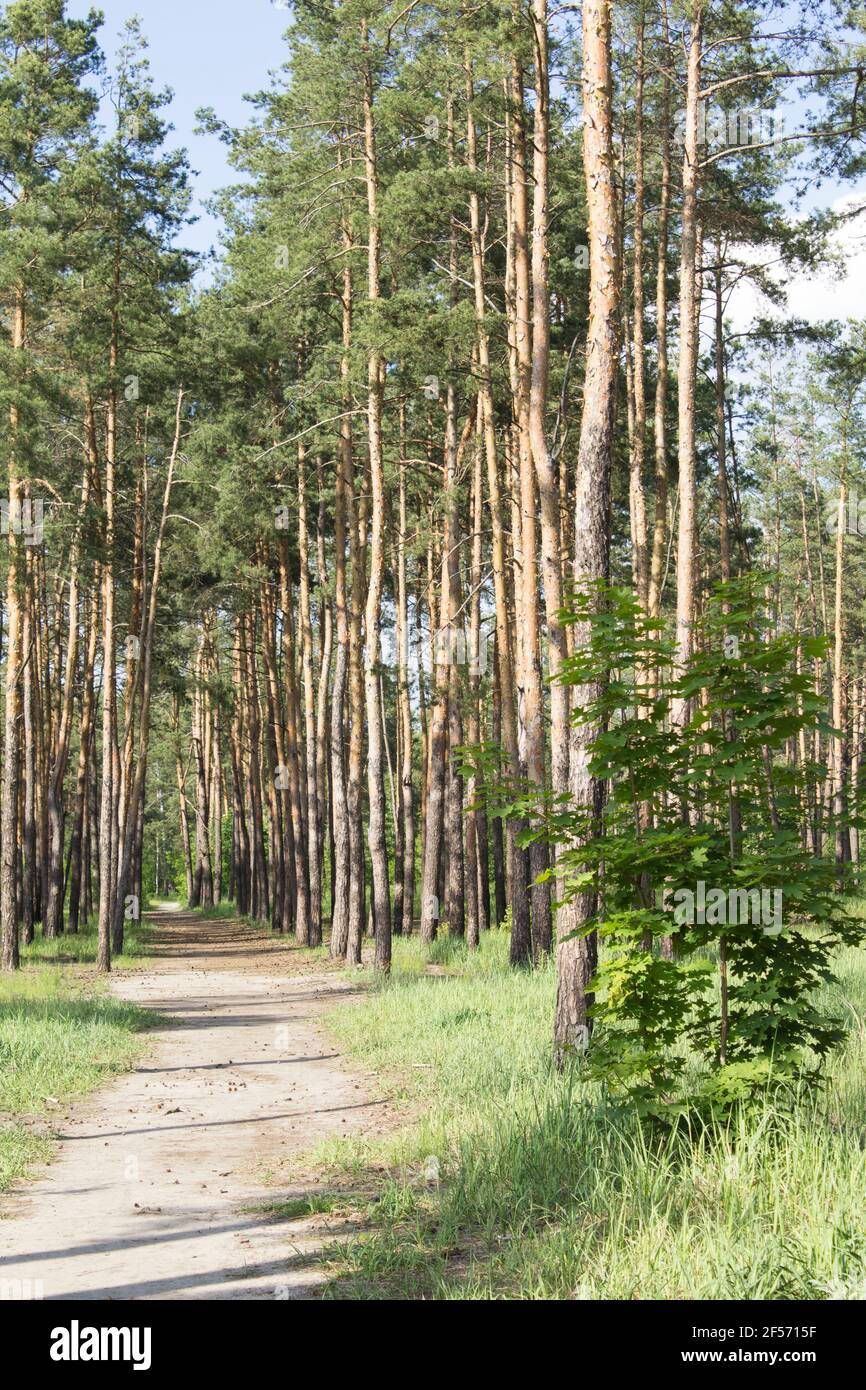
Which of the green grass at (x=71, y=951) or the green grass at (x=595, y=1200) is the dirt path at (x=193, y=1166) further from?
the green grass at (x=71, y=951)

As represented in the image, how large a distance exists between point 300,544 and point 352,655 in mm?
3942

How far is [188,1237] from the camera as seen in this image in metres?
6.68

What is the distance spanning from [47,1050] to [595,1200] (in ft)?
25.3

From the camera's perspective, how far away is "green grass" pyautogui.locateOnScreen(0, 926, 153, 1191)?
9.06 meters

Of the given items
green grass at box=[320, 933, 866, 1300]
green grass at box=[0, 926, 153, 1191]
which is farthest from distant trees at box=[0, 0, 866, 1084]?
green grass at box=[0, 926, 153, 1191]

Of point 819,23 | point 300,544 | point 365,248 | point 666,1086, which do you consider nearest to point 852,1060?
point 666,1086

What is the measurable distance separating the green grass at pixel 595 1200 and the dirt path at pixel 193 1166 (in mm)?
542

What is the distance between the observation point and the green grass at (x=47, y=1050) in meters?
9.06

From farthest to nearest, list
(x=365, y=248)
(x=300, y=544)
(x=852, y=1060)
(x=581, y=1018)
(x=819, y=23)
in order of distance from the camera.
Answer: (x=300, y=544) < (x=365, y=248) < (x=819, y=23) < (x=581, y=1018) < (x=852, y=1060)

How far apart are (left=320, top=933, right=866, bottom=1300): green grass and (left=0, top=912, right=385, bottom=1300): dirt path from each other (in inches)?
21.3

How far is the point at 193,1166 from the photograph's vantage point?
28.0ft

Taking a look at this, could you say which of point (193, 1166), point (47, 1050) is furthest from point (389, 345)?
point (193, 1166)
